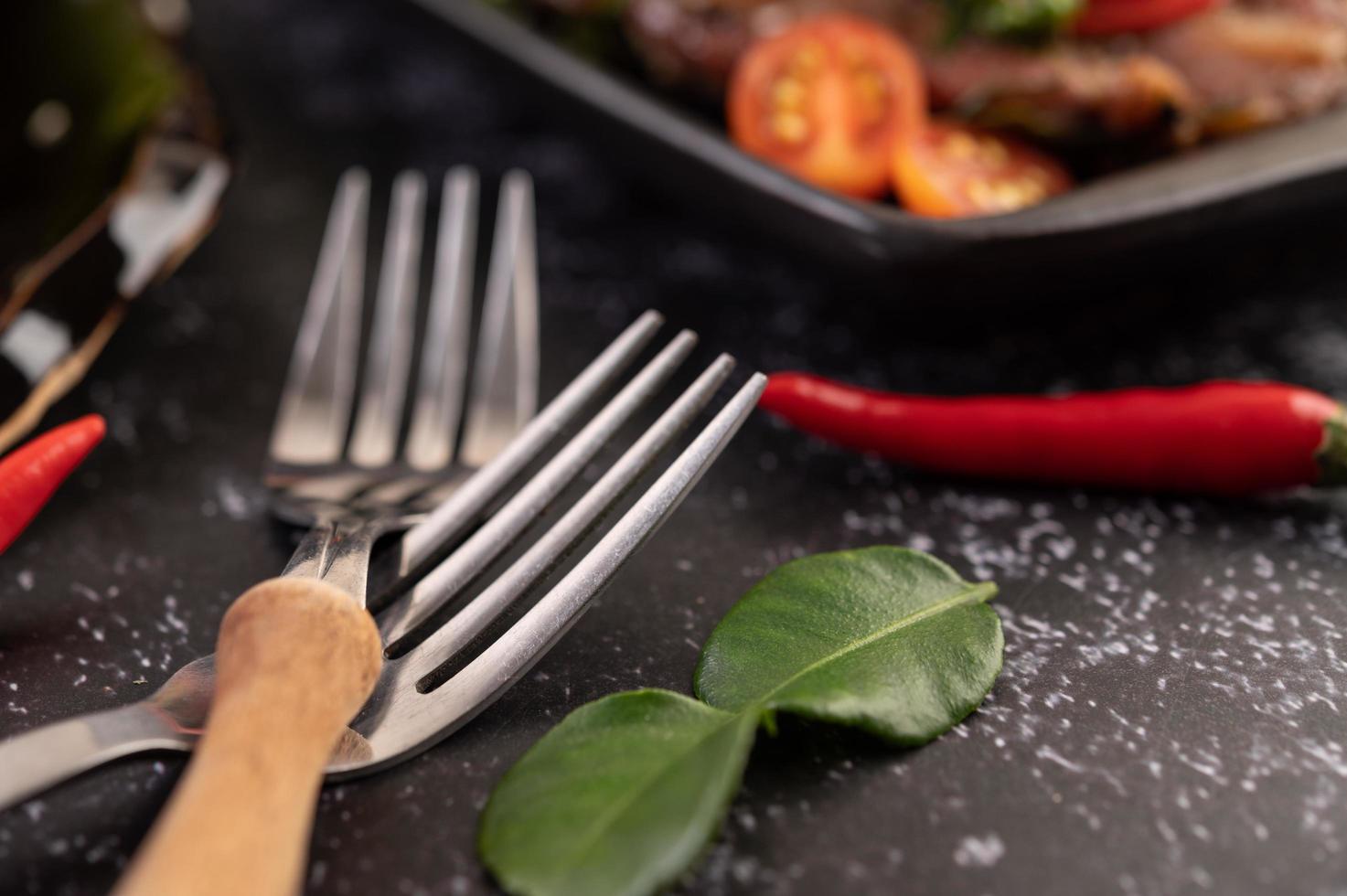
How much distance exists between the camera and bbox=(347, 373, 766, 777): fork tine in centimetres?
95

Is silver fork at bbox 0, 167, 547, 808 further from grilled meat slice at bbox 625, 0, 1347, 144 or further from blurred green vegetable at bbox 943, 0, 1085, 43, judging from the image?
blurred green vegetable at bbox 943, 0, 1085, 43

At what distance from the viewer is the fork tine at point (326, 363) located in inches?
53.6

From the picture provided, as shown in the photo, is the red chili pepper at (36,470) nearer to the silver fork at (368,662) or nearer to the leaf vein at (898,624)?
the silver fork at (368,662)

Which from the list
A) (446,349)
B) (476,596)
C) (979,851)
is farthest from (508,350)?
(979,851)

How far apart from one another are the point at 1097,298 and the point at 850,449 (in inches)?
19.5

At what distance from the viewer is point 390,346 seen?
4.97 feet

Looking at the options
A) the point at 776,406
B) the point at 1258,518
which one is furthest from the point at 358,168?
the point at 1258,518

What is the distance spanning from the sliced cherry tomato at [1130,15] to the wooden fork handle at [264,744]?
1560 mm

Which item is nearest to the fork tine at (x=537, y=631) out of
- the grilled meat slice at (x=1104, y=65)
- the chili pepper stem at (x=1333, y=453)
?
the chili pepper stem at (x=1333, y=453)

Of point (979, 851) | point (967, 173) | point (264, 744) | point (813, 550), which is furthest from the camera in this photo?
point (967, 173)

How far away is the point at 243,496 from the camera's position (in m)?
1.35

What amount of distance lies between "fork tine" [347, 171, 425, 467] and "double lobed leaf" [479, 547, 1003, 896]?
0.51m

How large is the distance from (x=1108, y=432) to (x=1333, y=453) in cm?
24

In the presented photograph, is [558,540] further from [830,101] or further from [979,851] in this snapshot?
[830,101]
